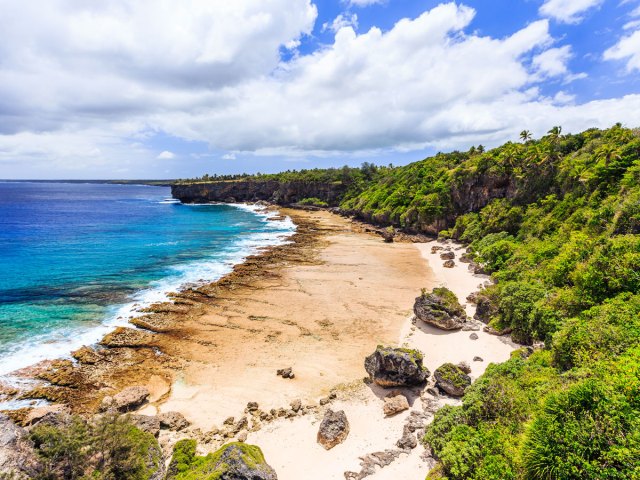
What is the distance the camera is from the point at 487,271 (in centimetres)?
4247

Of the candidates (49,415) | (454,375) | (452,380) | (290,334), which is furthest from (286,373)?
(49,415)

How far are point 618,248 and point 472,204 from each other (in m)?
49.3

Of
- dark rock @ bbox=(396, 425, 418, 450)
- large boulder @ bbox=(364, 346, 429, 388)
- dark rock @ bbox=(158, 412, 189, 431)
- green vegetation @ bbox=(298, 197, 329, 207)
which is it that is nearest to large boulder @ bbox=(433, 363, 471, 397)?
large boulder @ bbox=(364, 346, 429, 388)

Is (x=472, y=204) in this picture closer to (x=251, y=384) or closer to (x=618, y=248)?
(x=618, y=248)

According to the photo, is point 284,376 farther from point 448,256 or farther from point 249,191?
point 249,191

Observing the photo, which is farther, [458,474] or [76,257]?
[76,257]

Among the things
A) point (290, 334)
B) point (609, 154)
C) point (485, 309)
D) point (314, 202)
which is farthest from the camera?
point (314, 202)

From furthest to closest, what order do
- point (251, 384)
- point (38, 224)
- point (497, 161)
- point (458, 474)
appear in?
1. point (38, 224)
2. point (497, 161)
3. point (251, 384)
4. point (458, 474)

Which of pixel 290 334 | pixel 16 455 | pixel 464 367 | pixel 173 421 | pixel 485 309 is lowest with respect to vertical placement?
pixel 290 334

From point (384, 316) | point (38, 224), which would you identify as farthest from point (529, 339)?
point (38, 224)

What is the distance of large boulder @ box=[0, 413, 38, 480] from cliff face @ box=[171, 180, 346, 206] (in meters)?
121

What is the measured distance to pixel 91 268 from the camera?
1905 inches

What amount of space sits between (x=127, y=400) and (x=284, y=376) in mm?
10268

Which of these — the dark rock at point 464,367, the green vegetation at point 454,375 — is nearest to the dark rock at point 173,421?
the green vegetation at point 454,375
